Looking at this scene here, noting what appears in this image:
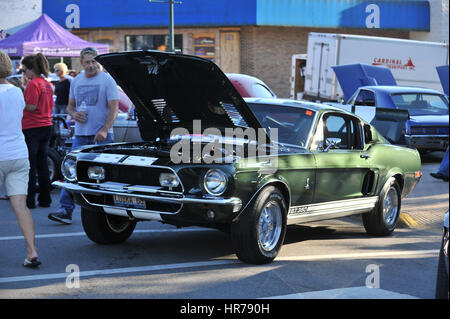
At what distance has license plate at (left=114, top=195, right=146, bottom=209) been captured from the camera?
6.62 m

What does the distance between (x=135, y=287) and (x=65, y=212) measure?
116 inches

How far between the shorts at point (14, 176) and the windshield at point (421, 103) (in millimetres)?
11754

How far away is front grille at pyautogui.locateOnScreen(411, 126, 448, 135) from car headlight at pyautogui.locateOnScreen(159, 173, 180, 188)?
34.0ft

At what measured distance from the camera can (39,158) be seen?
9773 mm

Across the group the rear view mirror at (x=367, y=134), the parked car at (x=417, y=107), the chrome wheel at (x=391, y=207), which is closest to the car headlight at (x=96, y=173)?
the rear view mirror at (x=367, y=134)

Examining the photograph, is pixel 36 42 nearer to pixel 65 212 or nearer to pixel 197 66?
pixel 65 212

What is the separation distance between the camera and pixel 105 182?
22.7ft

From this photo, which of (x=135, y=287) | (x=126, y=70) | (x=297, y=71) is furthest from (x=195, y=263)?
(x=297, y=71)

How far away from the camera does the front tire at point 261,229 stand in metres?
6.47

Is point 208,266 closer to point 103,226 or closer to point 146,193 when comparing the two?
point 146,193

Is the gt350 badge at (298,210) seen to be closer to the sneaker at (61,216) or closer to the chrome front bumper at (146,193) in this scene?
the chrome front bumper at (146,193)

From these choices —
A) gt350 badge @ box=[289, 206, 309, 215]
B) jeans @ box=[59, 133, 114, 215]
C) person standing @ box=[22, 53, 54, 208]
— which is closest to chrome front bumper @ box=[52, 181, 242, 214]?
gt350 badge @ box=[289, 206, 309, 215]

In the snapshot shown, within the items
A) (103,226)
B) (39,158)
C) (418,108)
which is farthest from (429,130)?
(103,226)

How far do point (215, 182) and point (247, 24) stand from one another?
90.0 feet
